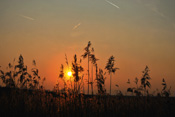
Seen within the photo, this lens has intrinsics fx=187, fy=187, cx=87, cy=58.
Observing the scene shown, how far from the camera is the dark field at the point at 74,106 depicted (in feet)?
18.4

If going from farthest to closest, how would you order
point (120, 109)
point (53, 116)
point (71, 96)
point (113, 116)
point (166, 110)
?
point (120, 109) < point (166, 110) < point (71, 96) < point (113, 116) < point (53, 116)

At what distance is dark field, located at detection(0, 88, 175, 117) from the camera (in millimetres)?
5605

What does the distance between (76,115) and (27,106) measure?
1.77 meters

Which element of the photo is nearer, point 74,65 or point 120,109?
point 74,65

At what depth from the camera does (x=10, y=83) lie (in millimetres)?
6824

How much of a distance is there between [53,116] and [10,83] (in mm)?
2626

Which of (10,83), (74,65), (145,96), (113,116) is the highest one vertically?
(74,65)

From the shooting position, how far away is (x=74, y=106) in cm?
572

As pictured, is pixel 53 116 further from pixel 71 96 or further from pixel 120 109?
pixel 120 109

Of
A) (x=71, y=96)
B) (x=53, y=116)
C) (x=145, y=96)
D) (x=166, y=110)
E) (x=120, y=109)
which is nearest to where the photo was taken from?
(x=53, y=116)

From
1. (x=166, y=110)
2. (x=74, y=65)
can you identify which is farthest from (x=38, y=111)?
(x=166, y=110)

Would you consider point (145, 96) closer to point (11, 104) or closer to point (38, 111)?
point (38, 111)

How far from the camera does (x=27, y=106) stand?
6.00 metres

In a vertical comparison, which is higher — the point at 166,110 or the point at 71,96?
the point at 71,96
